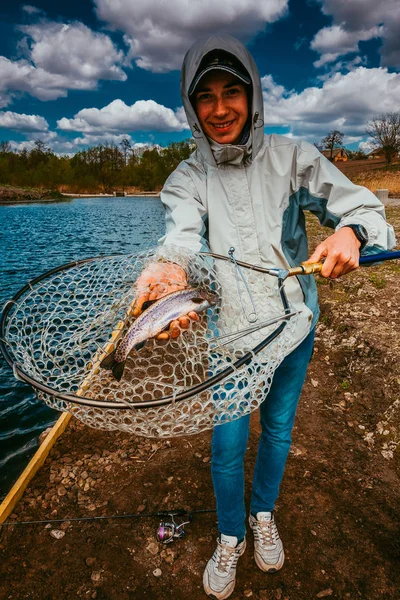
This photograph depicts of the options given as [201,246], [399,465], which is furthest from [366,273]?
[201,246]

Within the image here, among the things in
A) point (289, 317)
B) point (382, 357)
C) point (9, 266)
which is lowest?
point (9, 266)

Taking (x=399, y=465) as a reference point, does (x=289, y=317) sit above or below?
above

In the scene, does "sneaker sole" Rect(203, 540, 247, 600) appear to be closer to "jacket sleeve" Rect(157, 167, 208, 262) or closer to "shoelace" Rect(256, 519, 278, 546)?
"shoelace" Rect(256, 519, 278, 546)

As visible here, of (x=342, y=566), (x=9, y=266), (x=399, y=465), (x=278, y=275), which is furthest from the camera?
(x=9, y=266)

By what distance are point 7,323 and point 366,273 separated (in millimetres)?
6270

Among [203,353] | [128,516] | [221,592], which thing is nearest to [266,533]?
[221,592]

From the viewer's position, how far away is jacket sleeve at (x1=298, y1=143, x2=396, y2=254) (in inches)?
71.8

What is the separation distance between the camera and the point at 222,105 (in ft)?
6.52

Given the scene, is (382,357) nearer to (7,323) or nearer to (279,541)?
(279,541)

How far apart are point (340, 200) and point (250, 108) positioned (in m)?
0.73

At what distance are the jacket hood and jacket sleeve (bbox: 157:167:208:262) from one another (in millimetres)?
202

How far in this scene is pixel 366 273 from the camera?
6.76m

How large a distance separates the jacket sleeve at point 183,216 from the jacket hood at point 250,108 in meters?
0.20

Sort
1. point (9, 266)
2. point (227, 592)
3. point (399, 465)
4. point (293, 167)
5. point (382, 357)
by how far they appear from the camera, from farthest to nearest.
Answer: point (9, 266) → point (382, 357) → point (399, 465) → point (227, 592) → point (293, 167)
